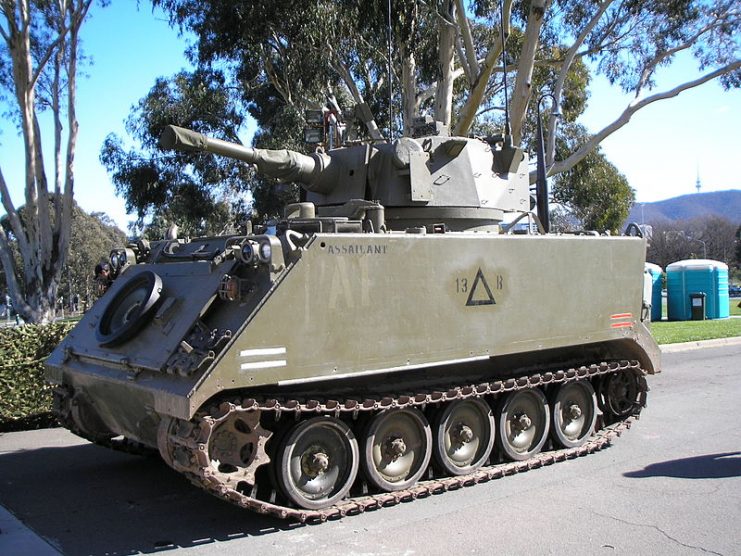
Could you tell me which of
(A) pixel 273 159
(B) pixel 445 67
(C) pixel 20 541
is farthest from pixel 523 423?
(B) pixel 445 67

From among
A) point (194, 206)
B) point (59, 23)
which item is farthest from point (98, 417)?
point (194, 206)

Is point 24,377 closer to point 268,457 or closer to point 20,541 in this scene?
point 20,541

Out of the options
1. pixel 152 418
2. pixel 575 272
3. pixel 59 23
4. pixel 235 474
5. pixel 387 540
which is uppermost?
pixel 59 23

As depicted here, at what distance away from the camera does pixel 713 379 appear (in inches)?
493

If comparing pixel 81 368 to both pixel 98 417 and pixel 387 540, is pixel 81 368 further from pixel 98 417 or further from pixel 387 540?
pixel 387 540

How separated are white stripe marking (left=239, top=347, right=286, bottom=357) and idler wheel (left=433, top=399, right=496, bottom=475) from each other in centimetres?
182

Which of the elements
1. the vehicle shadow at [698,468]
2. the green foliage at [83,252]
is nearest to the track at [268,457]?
the vehicle shadow at [698,468]

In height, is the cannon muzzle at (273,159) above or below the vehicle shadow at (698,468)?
above

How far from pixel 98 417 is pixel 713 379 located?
9982mm

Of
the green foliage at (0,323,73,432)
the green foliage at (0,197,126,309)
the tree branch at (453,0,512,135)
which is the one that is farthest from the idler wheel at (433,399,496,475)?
the green foliage at (0,197,126,309)

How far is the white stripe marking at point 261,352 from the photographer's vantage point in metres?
5.32

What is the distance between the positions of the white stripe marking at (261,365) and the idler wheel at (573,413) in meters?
3.30

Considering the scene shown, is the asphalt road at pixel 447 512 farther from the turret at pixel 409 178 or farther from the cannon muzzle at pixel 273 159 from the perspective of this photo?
the cannon muzzle at pixel 273 159

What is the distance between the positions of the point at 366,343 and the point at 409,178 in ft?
7.54
